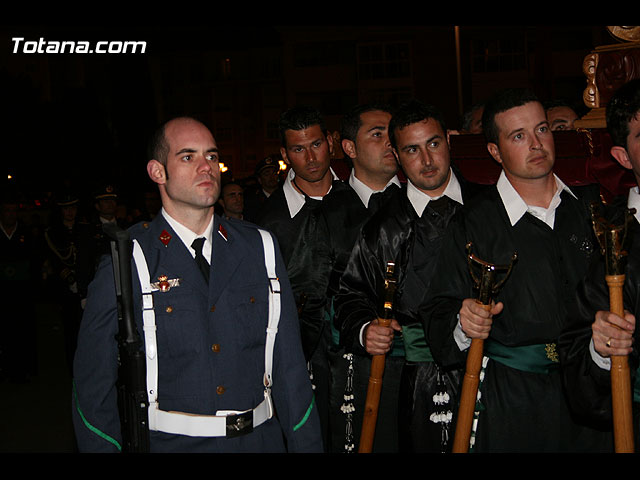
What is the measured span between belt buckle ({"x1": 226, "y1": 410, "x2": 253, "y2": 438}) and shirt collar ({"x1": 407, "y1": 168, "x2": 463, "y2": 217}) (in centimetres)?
Result: 165

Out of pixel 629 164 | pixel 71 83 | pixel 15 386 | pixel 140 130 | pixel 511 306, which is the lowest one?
pixel 15 386

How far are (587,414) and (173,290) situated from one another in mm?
1867

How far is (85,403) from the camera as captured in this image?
2.87 m

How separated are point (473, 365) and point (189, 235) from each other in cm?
142

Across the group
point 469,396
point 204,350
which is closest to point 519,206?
point 469,396

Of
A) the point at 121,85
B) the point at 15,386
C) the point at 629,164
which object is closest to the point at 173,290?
the point at 629,164

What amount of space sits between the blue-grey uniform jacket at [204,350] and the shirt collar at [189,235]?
0.13 feet

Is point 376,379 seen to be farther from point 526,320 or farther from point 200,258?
point 200,258

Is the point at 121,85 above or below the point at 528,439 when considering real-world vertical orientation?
above

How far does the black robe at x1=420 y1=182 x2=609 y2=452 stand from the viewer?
332 centimetres

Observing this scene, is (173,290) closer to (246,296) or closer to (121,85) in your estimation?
(246,296)

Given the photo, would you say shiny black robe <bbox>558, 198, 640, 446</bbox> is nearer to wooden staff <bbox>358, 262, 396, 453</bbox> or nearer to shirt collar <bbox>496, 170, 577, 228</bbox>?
shirt collar <bbox>496, 170, 577, 228</bbox>

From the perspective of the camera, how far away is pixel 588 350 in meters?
2.95

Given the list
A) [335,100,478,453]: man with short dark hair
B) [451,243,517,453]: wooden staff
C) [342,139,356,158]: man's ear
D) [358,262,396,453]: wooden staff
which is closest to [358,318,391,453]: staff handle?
[358,262,396,453]: wooden staff
